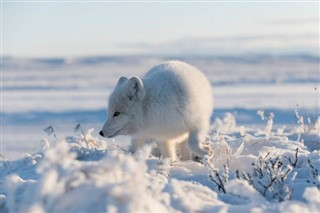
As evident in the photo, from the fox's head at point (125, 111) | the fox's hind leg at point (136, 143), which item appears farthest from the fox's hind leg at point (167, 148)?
the fox's head at point (125, 111)

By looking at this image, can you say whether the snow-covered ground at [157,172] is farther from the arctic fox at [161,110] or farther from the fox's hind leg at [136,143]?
the arctic fox at [161,110]

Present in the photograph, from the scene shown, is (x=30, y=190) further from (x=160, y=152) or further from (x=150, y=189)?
(x=160, y=152)

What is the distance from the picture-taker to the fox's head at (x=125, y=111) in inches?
231

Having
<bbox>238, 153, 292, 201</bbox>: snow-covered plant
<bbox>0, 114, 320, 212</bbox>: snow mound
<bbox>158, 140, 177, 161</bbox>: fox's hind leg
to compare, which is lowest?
<bbox>158, 140, 177, 161</bbox>: fox's hind leg

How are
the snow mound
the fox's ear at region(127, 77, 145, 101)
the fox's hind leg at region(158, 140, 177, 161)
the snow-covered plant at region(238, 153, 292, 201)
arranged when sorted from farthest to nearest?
the fox's hind leg at region(158, 140, 177, 161) < the fox's ear at region(127, 77, 145, 101) < the snow-covered plant at region(238, 153, 292, 201) < the snow mound

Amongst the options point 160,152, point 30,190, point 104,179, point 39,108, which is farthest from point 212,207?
point 39,108

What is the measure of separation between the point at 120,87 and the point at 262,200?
9.66ft

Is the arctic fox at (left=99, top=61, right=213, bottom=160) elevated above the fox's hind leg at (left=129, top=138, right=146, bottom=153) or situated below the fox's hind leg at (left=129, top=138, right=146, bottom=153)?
above

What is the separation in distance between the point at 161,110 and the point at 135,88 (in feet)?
0.92

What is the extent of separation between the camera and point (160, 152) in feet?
21.2

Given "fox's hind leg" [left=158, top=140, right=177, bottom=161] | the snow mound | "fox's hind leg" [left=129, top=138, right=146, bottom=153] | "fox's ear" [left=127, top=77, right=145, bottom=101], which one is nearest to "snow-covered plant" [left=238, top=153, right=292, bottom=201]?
the snow mound

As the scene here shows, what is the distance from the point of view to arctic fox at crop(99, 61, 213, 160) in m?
5.82

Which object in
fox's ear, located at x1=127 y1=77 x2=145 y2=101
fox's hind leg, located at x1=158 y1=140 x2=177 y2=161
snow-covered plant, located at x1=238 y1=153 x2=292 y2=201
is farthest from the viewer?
fox's hind leg, located at x1=158 y1=140 x2=177 y2=161

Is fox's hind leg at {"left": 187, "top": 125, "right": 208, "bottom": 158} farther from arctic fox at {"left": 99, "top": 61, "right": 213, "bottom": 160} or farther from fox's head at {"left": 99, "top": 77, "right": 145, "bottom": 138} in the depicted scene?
fox's head at {"left": 99, "top": 77, "right": 145, "bottom": 138}
